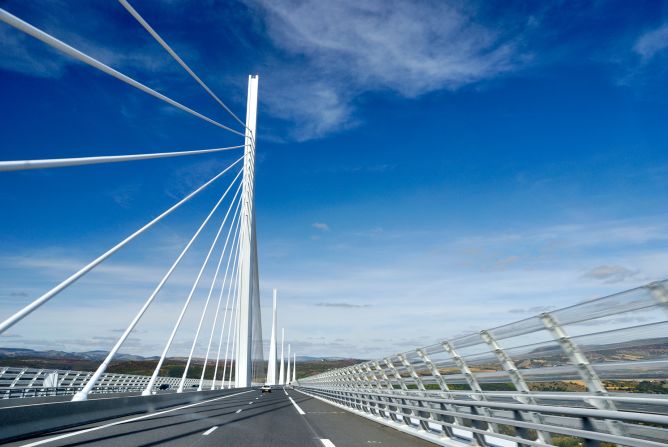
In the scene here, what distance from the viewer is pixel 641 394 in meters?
5.65

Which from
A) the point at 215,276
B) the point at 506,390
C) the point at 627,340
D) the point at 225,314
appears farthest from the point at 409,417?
the point at 225,314

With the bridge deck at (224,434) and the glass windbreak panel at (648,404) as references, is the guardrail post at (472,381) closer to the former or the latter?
the bridge deck at (224,434)

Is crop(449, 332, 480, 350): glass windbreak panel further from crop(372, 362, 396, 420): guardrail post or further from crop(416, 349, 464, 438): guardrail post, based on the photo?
crop(372, 362, 396, 420): guardrail post

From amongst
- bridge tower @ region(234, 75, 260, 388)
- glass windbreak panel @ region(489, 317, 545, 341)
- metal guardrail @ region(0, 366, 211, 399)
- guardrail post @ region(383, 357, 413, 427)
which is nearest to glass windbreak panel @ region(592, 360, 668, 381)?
glass windbreak panel @ region(489, 317, 545, 341)

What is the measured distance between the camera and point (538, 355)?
7.64m

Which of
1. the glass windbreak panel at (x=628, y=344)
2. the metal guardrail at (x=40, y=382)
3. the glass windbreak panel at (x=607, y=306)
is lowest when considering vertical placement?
the glass windbreak panel at (x=628, y=344)

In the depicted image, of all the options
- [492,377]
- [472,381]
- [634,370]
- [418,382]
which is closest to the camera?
[634,370]

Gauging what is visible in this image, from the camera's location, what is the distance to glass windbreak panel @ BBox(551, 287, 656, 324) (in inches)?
215

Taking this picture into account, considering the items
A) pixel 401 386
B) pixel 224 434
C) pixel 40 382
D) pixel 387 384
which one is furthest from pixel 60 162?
pixel 40 382

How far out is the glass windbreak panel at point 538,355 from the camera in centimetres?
707

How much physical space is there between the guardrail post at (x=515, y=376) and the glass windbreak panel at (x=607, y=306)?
1383 mm

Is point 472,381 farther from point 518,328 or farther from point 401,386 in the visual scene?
point 401,386

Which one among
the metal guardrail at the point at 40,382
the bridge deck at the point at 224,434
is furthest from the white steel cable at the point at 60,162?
the metal guardrail at the point at 40,382

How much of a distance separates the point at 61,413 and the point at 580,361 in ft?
36.2
